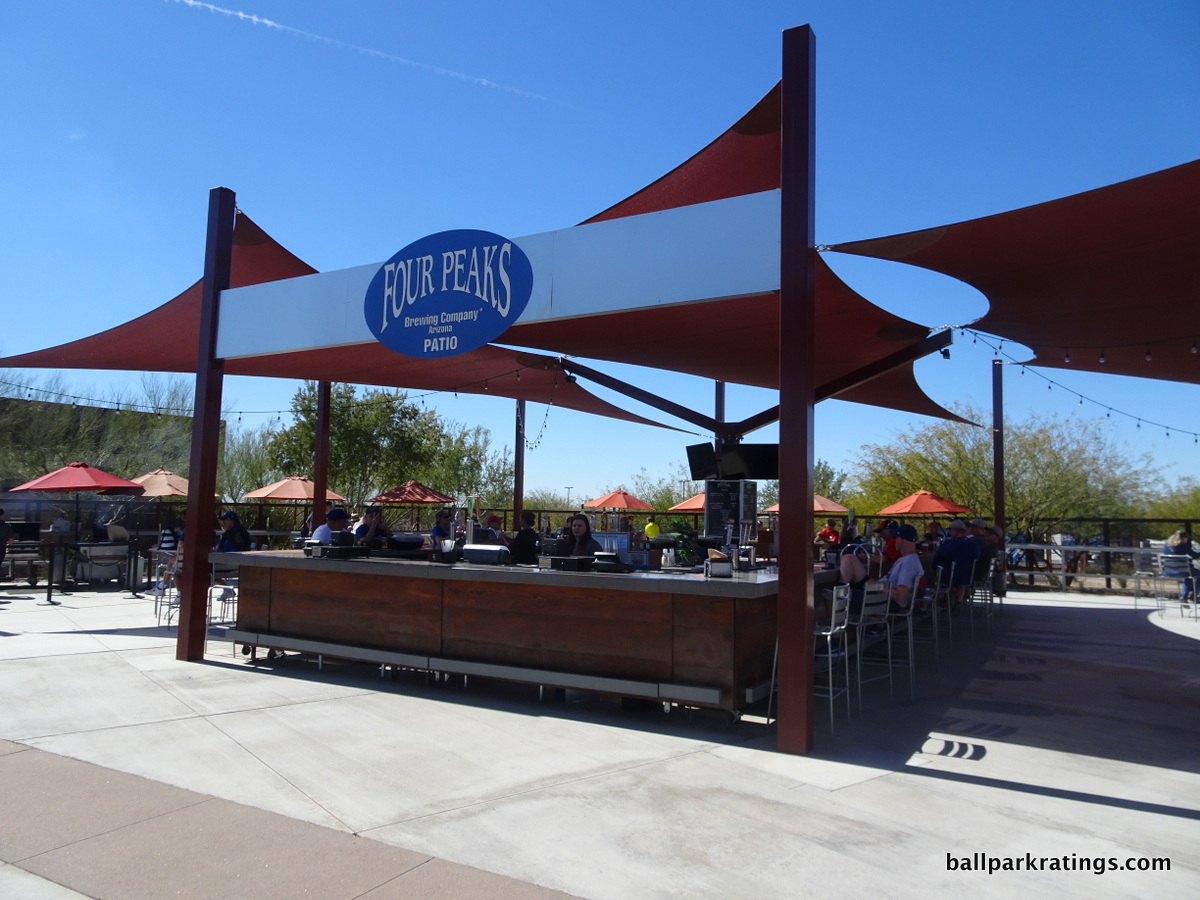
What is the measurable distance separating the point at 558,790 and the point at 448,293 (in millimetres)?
4474

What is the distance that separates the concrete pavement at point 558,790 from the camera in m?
3.44

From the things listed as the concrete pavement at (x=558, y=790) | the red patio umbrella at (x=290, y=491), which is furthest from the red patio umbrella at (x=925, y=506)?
the red patio umbrella at (x=290, y=491)

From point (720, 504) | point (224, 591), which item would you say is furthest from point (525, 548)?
point (720, 504)

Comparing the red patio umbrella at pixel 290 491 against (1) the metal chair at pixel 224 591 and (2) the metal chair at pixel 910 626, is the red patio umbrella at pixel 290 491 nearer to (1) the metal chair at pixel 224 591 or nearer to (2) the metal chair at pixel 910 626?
(1) the metal chair at pixel 224 591

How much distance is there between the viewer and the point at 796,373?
5586 mm

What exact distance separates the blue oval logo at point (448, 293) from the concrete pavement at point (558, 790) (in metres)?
3.11

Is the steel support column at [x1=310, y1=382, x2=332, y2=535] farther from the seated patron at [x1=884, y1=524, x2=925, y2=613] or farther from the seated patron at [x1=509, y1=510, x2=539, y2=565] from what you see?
the seated patron at [x1=884, y1=524, x2=925, y2=613]

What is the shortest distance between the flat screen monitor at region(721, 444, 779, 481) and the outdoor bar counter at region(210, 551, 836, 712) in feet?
25.2

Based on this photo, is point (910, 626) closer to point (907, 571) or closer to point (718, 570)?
point (907, 571)

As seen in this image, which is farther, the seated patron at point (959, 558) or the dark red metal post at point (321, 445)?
the dark red metal post at point (321, 445)

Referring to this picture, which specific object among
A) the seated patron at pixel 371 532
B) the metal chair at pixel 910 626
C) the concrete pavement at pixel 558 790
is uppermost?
the seated patron at pixel 371 532

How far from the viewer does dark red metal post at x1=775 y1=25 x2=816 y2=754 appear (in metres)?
5.52

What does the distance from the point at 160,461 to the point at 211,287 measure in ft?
74.7

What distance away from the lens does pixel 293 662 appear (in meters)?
8.64
